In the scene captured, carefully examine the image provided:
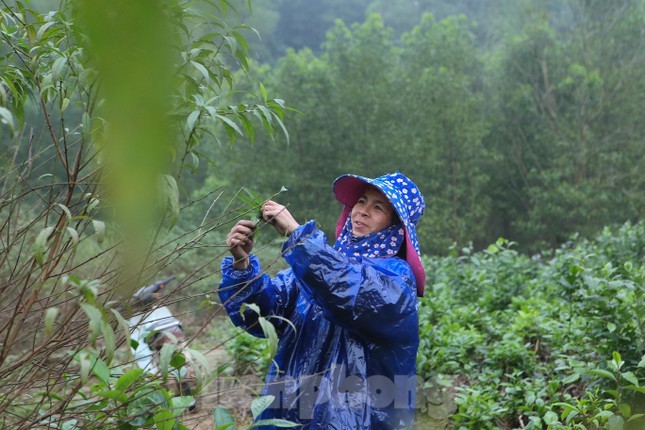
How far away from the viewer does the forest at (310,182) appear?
0.92 metres

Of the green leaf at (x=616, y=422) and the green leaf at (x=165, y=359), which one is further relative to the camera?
the green leaf at (x=616, y=422)

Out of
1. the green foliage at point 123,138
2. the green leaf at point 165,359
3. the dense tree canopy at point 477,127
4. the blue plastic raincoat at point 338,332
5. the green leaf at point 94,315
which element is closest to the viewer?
the green foliage at point 123,138

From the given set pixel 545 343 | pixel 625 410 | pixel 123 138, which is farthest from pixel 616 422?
pixel 123 138

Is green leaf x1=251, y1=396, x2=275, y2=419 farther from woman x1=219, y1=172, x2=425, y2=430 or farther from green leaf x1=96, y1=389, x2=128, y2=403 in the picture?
woman x1=219, y1=172, x2=425, y2=430

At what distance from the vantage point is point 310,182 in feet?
63.4

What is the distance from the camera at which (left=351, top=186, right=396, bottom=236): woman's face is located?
2312 millimetres

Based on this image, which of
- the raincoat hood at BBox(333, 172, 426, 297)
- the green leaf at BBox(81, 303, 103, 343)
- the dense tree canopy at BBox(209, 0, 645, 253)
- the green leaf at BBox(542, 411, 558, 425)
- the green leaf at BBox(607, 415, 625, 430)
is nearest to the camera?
the green leaf at BBox(81, 303, 103, 343)

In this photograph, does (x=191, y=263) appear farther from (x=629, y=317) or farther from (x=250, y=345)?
(x=629, y=317)

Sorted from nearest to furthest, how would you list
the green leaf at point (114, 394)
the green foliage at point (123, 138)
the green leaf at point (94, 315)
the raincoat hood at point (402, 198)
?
the green foliage at point (123, 138) < the green leaf at point (94, 315) < the green leaf at point (114, 394) < the raincoat hood at point (402, 198)

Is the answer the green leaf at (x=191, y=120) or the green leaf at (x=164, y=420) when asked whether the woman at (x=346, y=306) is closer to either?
the green leaf at (x=164, y=420)

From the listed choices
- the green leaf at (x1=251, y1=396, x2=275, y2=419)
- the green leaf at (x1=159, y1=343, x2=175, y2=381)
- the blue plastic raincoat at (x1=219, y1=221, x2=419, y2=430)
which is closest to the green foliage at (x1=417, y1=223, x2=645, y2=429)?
the blue plastic raincoat at (x1=219, y1=221, x2=419, y2=430)

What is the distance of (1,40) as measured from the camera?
152 cm

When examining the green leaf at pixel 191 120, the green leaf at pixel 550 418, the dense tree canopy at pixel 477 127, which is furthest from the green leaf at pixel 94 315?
the dense tree canopy at pixel 477 127

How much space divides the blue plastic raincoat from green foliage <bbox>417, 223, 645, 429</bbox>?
0.66 m
